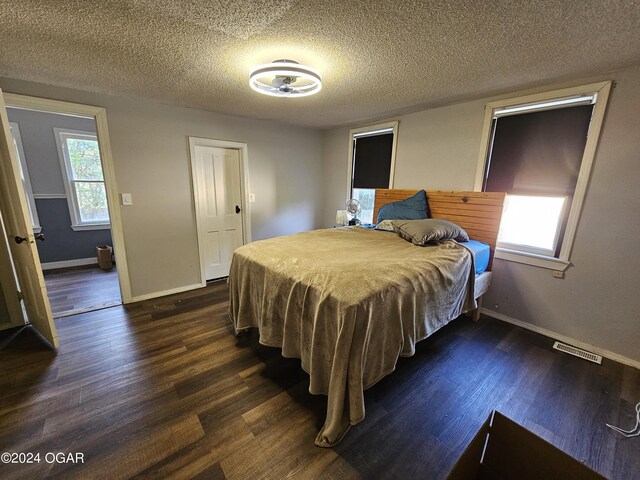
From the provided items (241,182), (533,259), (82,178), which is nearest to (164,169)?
(241,182)

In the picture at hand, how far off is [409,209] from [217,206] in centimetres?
266

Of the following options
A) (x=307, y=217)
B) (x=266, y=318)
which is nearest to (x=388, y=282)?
(x=266, y=318)

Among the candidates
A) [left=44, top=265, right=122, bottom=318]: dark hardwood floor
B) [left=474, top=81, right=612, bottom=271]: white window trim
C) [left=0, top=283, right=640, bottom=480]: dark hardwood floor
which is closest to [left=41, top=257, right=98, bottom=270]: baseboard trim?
[left=44, top=265, right=122, bottom=318]: dark hardwood floor

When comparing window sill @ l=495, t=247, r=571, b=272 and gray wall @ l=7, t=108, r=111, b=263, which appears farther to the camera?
gray wall @ l=7, t=108, r=111, b=263

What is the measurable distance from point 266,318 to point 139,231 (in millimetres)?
2213

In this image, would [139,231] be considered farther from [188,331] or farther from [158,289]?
[188,331]

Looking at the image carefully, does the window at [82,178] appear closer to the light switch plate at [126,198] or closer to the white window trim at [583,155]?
the light switch plate at [126,198]

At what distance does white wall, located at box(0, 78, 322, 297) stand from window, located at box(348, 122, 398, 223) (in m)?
1.14

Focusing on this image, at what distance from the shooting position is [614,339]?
85.0 inches

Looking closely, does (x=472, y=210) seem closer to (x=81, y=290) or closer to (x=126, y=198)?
(x=126, y=198)

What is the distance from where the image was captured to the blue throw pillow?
3.12 m

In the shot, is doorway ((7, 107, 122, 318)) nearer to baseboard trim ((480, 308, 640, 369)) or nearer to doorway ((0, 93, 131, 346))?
doorway ((0, 93, 131, 346))

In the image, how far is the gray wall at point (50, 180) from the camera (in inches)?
151

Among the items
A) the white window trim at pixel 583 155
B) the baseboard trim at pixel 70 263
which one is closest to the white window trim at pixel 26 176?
the baseboard trim at pixel 70 263
